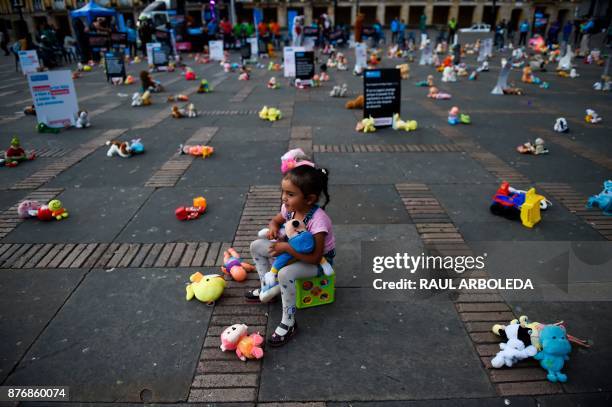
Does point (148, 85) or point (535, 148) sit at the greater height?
point (148, 85)

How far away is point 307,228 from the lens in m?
2.78

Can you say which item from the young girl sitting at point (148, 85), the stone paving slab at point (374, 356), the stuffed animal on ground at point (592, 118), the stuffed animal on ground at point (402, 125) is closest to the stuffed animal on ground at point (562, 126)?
the stuffed animal on ground at point (592, 118)

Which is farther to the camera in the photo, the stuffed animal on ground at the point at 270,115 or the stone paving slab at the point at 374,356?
the stuffed animal on ground at the point at 270,115

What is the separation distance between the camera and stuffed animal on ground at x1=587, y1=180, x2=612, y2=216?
470cm

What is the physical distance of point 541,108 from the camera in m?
10.5

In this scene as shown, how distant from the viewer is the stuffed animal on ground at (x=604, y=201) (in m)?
4.70

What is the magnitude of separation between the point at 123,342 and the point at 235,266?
1061mm

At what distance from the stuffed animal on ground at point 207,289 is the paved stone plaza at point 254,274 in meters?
0.09

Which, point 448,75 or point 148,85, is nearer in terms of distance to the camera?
point 148,85

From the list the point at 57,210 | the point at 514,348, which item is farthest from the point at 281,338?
the point at 57,210

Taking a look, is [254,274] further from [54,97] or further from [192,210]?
[54,97]

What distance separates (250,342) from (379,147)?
17.3 ft

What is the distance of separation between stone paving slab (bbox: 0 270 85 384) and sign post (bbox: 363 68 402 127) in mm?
6365

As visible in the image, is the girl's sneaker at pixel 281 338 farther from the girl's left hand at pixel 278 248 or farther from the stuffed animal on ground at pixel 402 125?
the stuffed animal on ground at pixel 402 125
